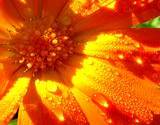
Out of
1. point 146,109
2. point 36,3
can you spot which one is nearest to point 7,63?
point 36,3

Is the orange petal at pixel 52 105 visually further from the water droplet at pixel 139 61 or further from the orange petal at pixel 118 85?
the water droplet at pixel 139 61

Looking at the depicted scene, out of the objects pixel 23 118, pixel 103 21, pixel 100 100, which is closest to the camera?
pixel 23 118

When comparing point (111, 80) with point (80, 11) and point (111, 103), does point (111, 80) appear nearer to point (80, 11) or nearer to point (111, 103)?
point (111, 103)

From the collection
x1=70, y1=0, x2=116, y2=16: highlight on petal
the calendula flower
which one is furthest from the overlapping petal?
x1=70, y1=0, x2=116, y2=16: highlight on petal

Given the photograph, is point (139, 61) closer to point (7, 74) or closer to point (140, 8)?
point (140, 8)

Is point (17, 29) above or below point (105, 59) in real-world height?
above

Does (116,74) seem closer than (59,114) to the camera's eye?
No

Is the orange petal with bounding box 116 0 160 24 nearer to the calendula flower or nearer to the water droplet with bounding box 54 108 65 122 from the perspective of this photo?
the calendula flower

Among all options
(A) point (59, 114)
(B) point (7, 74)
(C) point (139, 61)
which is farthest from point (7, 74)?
(C) point (139, 61)
